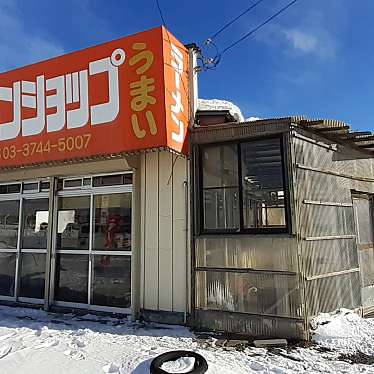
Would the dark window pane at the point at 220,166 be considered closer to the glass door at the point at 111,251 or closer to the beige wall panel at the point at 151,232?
the beige wall panel at the point at 151,232

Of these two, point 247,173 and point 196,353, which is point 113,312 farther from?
point 247,173

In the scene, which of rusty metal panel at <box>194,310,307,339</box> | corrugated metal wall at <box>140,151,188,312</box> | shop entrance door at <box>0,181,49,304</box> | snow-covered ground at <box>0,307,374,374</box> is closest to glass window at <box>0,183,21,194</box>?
shop entrance door at <box>0,181,49,304</box>

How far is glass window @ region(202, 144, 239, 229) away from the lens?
5789mm

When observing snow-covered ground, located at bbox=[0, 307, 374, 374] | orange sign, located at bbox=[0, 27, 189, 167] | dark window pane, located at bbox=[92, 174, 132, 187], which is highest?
orange sign, located at bbox=[0, 27, 189, 167]

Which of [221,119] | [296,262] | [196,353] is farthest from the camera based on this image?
[221,119]

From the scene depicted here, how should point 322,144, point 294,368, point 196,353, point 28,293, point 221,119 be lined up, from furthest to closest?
point 28,293
point 221,119
point 322,144
point 196,353
point 294,368

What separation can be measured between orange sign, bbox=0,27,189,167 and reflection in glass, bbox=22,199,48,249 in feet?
3.92

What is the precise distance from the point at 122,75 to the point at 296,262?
4.05 meters

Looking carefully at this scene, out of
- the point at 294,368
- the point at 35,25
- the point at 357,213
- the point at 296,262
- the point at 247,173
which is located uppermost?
the point at 35,25

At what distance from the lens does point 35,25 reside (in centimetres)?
684

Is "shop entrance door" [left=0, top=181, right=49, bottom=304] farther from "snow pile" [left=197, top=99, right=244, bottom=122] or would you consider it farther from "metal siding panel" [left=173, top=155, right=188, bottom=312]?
"snow pile" [left=197, top=99, right=244, bottom=122]

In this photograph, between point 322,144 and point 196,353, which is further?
point 322,144

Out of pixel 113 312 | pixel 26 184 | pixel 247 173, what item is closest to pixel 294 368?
pixel 247 173

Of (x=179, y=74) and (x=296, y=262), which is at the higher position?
(x=179, y=74)
